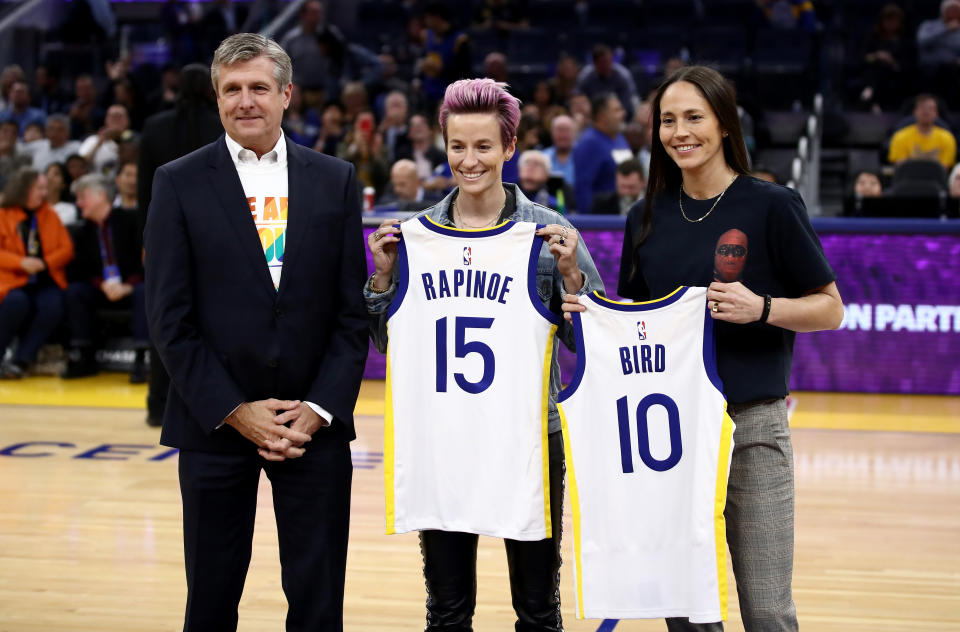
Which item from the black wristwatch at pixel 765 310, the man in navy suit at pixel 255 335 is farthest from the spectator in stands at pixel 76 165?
the black wristwatch at pixel 765 310

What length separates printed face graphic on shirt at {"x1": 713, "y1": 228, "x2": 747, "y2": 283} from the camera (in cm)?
288

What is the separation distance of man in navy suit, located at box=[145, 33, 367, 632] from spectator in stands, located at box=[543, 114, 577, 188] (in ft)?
22.2

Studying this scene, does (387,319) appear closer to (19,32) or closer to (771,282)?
(771,282)

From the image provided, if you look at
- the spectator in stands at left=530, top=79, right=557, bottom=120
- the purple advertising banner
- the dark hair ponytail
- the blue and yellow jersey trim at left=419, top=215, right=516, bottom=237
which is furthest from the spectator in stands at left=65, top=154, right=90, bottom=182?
the dark hair ponytail

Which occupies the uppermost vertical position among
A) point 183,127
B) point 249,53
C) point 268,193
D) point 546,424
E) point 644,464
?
point 183,127

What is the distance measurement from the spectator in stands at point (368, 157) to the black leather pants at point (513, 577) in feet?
23.1

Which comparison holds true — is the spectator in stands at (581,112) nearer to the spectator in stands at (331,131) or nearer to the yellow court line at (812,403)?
the spectator in stands at (331,131)

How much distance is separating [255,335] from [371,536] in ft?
7.68

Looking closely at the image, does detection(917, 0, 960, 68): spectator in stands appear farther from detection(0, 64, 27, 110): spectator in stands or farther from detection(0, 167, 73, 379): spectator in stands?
detection(0, 64, 27, 110): spectator in stands

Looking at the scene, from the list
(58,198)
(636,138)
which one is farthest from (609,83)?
(58,198)

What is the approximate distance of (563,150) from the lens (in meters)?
9.86

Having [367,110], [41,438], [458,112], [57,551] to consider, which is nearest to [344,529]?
[458,112]

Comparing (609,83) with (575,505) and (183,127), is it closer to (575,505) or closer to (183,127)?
(183,127)

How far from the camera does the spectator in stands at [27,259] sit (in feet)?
28.9
